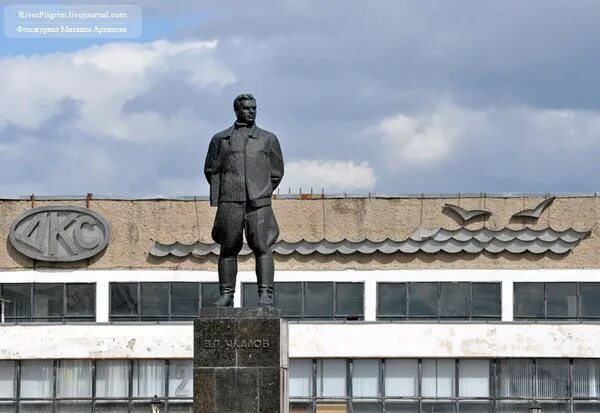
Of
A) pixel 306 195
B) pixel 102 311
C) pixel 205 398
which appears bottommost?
pixel 205 398

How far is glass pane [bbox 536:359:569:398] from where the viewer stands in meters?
54.4

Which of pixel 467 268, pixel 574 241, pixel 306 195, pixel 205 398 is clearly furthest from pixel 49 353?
pixel 205 398

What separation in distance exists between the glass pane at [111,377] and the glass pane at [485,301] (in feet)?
37.5

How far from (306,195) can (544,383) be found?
32.5ft

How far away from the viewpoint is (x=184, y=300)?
183 feet

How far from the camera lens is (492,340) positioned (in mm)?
54500

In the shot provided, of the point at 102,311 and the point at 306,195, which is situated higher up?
the point at 306,195

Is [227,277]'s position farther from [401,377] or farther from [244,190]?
[401,377]

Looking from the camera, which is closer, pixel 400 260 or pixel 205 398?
pixel 205 398

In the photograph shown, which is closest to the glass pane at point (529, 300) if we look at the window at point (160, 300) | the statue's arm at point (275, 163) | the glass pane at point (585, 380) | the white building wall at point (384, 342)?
the white building wall at point (384, 342)

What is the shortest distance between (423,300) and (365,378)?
3.21 m

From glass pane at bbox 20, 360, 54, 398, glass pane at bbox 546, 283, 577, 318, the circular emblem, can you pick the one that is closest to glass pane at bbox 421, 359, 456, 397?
glass pane at bbox 546, 283, 577, 318

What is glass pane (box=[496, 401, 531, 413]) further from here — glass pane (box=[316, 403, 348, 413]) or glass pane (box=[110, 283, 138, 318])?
glass pane (box=[110, 283, 138, 318])

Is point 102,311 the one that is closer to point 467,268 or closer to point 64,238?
point 64,238
